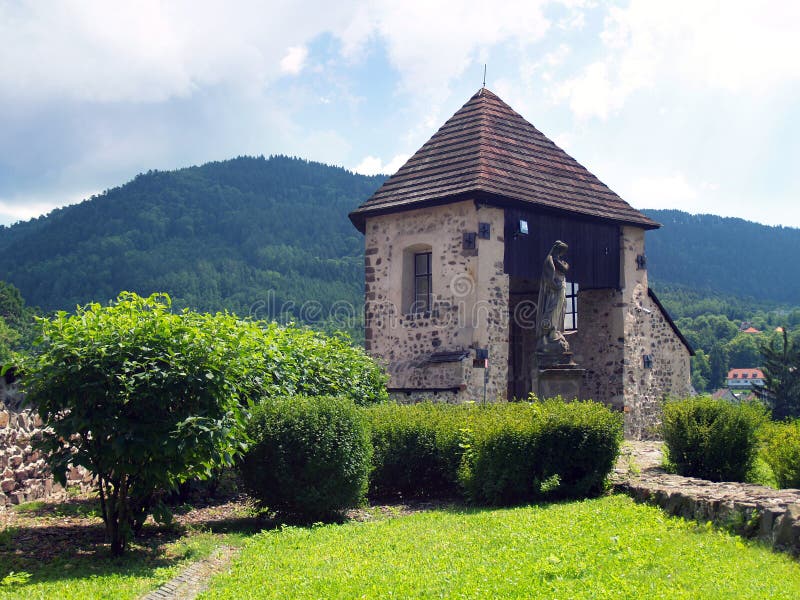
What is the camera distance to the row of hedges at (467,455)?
10086 mm

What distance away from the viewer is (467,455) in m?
11.3

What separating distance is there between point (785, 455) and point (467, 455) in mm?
4230

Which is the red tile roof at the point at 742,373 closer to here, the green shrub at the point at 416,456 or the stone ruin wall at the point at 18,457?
the green shrub at the point at 416,456

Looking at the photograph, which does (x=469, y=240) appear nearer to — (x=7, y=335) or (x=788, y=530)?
(x=788, y=530)

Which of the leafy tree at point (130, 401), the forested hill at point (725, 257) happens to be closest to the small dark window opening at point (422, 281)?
the leafy tree at point (130, 401)

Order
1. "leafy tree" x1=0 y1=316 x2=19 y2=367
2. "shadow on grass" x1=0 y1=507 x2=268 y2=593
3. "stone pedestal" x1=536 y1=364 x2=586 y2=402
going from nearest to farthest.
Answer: "shadow on grass" x1=0 y1=507 x2=268 y2=593 → "stone pedestal" x1=536 y1=364 x2=586 y2=402 → "leafy tree" x1=0 y1=316 x2=19 y2=367

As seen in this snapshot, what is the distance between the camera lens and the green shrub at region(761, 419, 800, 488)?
1018cm

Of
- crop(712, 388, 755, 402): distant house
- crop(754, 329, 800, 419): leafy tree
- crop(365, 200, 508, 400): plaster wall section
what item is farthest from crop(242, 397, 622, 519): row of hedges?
crop(754, 329, 800, 419): leafy tree

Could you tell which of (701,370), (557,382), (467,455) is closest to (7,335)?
(557,382)

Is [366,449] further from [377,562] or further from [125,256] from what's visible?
[125,256]

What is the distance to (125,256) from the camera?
7219 cm

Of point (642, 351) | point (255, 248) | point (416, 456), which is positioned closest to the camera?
point (416, 456)

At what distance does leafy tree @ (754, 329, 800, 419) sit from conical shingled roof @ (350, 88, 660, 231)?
17.5m

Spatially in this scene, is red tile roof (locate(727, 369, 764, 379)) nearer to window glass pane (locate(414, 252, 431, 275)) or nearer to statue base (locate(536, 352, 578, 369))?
window glass pane (locate(414, 252, 431, 275))
